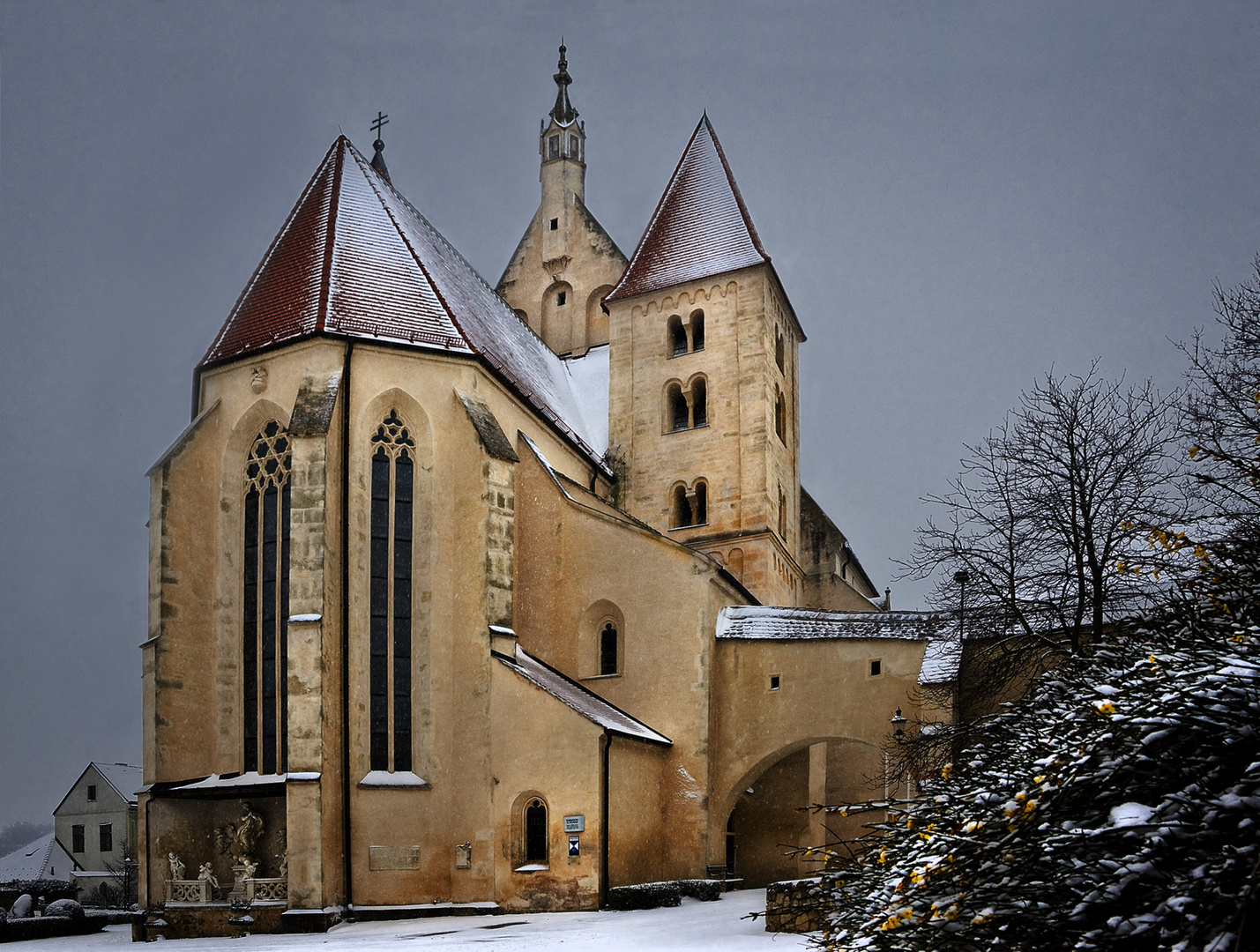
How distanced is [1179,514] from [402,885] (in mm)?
13498

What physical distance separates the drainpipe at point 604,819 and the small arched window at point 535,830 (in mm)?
1010

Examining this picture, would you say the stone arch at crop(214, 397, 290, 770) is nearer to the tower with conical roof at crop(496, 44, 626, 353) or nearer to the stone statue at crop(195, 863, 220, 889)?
the stone statue at crop(195, 863, 220, 889)

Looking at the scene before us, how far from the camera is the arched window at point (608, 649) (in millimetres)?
25062

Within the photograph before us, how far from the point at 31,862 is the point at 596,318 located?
1336 inches

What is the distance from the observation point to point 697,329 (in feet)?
113

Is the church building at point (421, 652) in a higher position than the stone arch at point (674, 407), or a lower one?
lower

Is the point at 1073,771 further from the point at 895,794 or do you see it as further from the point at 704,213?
the point at 704,213

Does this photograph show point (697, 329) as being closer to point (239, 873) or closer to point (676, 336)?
point (676, 336)

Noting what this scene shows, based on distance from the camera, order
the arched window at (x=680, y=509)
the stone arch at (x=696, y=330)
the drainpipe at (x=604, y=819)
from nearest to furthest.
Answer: the drainpipe at (x=604, y=819), the arched window at (x=680, y=509), the stone arch at (x=696, y=330)

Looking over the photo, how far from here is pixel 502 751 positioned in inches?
814

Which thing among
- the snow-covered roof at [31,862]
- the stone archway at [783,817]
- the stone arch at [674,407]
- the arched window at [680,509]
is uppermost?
the stone arch at [674,407]

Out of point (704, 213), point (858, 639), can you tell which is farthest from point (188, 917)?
point (704, 213)

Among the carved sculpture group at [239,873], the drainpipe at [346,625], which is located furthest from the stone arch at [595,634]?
the carved sculpture group at [239,873]

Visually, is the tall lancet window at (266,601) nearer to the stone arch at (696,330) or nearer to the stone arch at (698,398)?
the stone arch at (698,398)
